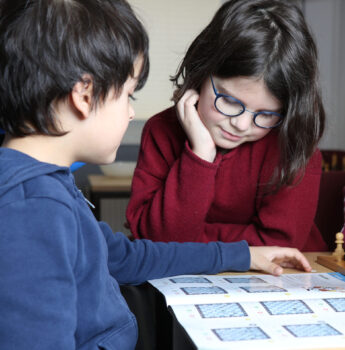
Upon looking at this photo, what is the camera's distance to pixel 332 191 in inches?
59.2

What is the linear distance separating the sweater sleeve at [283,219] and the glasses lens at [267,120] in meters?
0.17

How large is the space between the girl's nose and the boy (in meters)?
0.29

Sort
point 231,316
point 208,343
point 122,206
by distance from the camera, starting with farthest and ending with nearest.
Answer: point 122,206 → point 231,316 → point 208,343

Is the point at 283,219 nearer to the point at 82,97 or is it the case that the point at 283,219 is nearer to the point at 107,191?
the point at 82,97

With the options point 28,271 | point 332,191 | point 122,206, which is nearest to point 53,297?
point 28,271

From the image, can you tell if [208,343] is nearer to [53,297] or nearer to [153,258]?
[53,297]

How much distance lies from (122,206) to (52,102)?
288 cm

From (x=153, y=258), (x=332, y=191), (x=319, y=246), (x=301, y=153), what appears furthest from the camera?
(x=332, y=191)

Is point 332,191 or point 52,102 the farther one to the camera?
point 332,191

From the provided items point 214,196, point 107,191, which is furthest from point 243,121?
point 107,191

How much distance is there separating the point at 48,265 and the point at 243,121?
1.93ft

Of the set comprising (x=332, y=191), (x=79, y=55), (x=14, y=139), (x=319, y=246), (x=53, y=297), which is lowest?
(x=319, y=246)

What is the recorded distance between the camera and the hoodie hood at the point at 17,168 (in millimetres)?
658

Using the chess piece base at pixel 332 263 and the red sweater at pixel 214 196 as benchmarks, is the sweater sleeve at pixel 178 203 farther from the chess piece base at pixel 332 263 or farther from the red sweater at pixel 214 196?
the chess piece base at pixel 332 263
